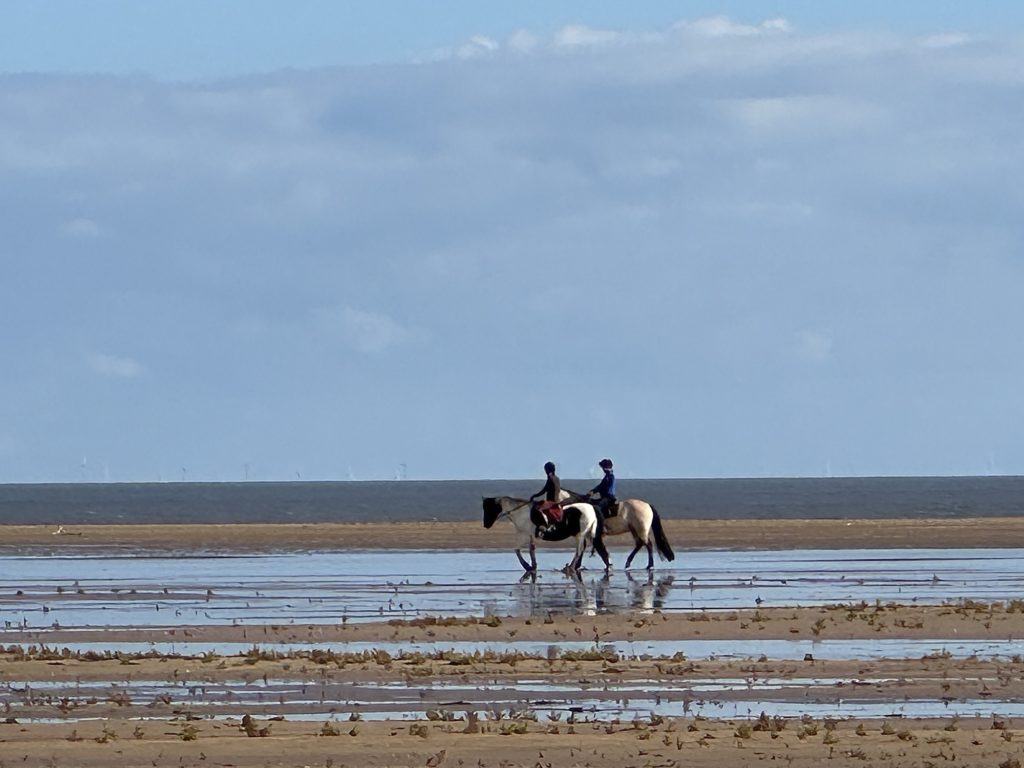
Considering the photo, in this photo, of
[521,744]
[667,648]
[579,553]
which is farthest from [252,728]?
[579,553]

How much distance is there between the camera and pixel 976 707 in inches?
610

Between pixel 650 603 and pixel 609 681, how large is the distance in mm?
9741

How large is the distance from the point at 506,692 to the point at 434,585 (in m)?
16.2

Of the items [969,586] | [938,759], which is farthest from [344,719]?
[969,586]

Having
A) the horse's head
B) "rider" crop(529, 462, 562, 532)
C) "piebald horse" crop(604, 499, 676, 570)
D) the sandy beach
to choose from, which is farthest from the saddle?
the sandy beach

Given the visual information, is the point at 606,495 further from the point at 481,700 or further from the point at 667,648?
the point at 481,700

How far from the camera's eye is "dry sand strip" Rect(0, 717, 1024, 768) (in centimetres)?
1300

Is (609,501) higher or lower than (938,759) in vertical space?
higher

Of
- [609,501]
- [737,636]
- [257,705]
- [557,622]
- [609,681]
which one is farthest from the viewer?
[609,501]

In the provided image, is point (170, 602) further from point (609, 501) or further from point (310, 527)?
point (310, 527)

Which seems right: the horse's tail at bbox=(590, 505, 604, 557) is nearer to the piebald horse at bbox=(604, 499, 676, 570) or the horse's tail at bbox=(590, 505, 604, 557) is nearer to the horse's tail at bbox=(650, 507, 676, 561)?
the piebald horse at bbox=(604, 499, 676, 570)

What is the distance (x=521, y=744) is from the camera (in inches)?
538

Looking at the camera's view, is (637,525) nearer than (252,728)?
No

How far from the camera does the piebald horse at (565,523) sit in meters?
33.8
